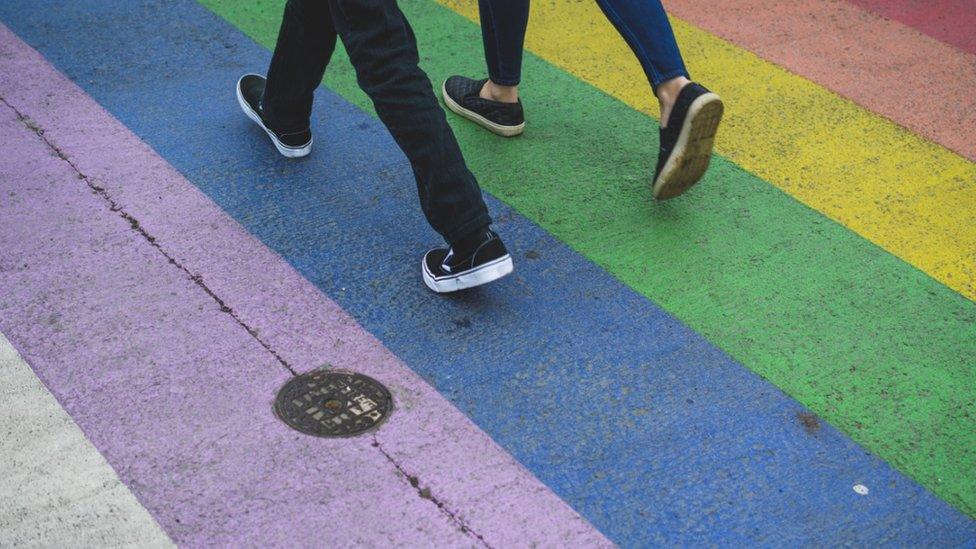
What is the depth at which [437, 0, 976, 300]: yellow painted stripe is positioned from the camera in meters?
3.88

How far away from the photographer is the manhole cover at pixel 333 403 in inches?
108

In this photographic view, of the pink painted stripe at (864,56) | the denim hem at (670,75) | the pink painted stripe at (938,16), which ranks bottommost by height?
the pink painted stripe at (864,56)

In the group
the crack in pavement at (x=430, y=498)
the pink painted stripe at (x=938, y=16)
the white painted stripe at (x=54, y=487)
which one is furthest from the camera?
the pink painted stripe at (x=938, y=16)

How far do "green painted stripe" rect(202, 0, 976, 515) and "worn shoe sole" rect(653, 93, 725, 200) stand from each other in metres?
0.17

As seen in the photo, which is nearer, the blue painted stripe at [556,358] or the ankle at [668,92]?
the blue painted stripe at [556,358]

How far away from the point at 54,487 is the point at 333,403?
70cm

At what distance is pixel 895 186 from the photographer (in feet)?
13.6

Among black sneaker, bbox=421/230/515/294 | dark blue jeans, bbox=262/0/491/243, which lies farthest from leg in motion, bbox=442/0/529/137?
black sneaker, bbox=421/230/515/294

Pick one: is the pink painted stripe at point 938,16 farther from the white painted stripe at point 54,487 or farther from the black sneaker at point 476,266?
the white painted stripe at point 54,487

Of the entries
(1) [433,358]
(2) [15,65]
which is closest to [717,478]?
(1) [433,358]

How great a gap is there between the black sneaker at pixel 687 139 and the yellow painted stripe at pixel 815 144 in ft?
1.46

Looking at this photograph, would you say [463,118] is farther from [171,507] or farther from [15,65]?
[171,507]

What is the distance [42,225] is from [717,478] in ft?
7.16

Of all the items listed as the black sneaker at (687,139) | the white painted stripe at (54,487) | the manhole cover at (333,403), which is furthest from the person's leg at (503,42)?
the white painted stripe at (54,487)
